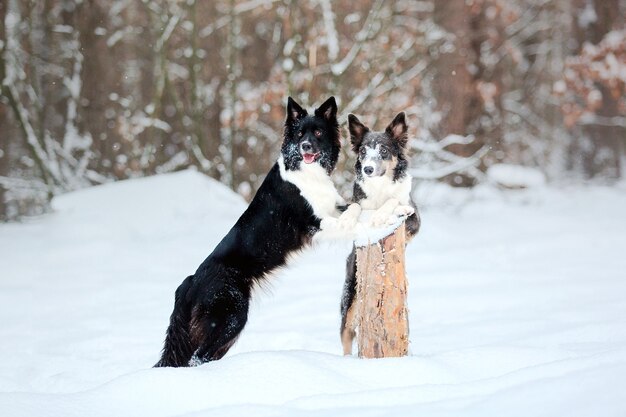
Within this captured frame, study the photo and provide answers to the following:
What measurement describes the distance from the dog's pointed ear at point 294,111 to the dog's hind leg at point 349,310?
108 centimetres

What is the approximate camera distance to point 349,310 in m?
5.00

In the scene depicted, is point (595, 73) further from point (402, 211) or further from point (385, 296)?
point (385, 296)

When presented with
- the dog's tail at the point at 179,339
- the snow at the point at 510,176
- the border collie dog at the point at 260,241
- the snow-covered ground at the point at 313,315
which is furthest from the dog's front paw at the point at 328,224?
the snow at the point at 510,176

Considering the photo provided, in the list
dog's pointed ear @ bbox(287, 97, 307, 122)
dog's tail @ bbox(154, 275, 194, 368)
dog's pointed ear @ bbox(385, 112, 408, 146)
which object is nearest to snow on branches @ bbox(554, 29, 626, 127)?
dog's pointed ear @ bbox(385, 112, 408, 146)

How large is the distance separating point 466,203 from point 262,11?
5938 mm

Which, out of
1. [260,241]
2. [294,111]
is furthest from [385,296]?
[294,111]

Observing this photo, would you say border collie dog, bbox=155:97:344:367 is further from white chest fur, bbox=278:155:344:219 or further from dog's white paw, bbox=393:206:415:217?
dog's white paw, bbox=393:206:415:217

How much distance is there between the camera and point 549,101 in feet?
81.9

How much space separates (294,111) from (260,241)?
1.02m

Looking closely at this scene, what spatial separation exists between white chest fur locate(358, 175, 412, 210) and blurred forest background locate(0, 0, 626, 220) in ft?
18.9

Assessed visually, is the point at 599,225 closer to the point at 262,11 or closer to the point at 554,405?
the point at 262,11

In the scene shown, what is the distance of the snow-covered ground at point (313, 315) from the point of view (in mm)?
3590

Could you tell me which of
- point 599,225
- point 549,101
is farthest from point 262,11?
point 549,101

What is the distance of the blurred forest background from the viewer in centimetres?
1259
